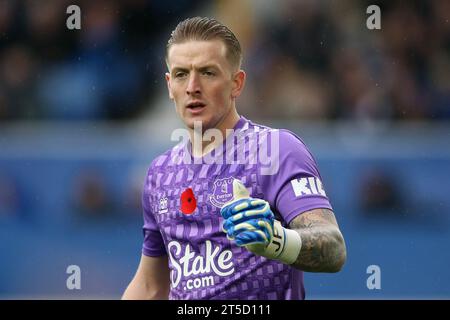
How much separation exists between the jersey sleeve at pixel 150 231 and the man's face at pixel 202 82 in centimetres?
43

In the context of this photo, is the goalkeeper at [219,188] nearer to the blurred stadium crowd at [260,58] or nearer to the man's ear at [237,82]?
the man's ear at [237,82]

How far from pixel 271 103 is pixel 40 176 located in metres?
2.23

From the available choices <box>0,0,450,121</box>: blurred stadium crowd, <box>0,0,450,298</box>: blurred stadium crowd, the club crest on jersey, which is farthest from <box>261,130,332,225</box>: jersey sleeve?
<box>0,0,450,121</box>: blurred stadium crowd

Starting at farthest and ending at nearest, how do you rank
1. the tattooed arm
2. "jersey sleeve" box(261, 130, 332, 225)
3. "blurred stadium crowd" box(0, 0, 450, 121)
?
"blurred stadium crowd" box(0, 0, 450, 121) → "jersey sleeve" box(261, 130, 332, 225) → the tattooed arm

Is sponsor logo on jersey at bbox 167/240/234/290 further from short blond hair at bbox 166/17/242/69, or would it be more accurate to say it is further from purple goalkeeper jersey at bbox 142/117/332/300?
short blond hair at bbox 166/17/242/69

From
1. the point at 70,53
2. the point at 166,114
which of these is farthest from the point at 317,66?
the point at 70,53

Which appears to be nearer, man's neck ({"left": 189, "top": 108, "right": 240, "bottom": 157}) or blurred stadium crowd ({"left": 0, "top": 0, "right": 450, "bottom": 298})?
man's neck ({"left": 189, "top": 108, "right": 240, "bottom": 157})

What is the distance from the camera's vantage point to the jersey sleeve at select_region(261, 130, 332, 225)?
4.23 meters

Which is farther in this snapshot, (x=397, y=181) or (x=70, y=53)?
(x=70, y=53)

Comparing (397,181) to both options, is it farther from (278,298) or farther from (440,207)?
(278,298)

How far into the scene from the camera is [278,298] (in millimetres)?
4438

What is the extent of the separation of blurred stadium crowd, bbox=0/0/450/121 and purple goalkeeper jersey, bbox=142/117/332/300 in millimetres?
4494

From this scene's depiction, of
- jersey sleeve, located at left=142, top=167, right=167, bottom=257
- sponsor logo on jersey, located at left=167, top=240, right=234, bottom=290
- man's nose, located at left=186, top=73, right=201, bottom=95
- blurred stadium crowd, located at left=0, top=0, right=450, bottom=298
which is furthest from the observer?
blurred stadium crowd, located at left=0, top=0, right=450, bottom=298
